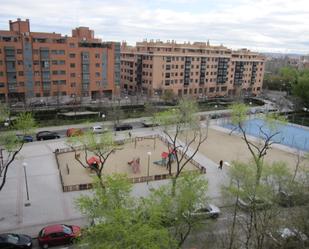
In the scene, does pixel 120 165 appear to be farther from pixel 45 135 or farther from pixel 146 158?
pixel 45 135

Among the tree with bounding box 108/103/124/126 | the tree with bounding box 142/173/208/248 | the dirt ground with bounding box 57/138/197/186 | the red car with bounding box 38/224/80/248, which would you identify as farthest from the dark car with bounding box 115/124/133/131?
the tree with bounding box 142/173/208/248

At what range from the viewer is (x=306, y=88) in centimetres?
5450

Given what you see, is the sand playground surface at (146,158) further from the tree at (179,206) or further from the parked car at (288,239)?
the parked car at (288,239)

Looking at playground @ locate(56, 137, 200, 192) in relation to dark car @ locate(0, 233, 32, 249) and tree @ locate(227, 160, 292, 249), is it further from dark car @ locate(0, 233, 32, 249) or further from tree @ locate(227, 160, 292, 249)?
tree @ locate(227, 160, 292, 249)

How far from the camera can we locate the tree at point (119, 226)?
10.2 metres

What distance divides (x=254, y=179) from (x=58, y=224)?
39.7 ft

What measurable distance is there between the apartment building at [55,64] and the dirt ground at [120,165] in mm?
26562

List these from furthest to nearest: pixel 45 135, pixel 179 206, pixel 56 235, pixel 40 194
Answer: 1. pixel 45 135
2. pixel 40 194
3. pixel 56 235
4. pixel 179 206

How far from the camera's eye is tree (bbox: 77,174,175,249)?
10195mm

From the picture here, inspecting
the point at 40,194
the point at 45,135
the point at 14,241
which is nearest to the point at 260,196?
the point at 14,241

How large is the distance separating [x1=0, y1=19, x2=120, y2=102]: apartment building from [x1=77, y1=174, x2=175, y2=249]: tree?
45.0 meters

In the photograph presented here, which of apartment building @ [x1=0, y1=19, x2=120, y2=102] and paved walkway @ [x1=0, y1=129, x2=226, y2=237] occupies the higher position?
apartment building @ [x1=0, y1=19, x2=120, y2=102]

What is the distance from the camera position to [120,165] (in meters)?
29.8

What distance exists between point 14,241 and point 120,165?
14.0m
